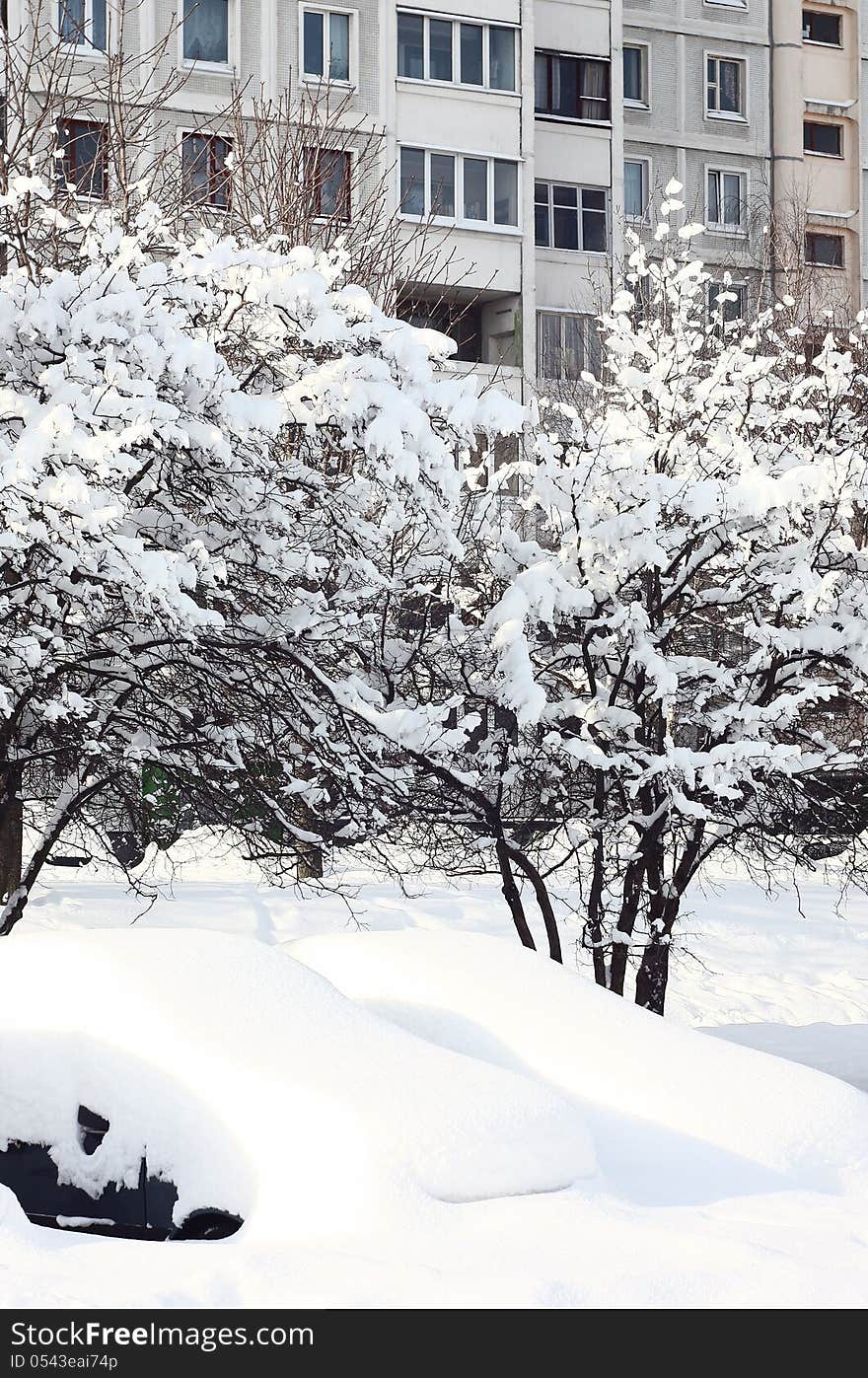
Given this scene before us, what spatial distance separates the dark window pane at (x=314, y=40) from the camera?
30406 millimetres

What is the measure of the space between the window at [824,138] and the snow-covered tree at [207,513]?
118ft

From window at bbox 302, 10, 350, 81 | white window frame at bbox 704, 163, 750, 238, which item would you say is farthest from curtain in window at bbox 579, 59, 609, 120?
window at bbox 302, 10, 350, 81

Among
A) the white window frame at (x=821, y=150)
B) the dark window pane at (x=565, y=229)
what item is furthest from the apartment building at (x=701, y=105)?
the dark window pane at (x=565, y=229)

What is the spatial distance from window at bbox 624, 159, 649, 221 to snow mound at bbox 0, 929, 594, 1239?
3672 cm

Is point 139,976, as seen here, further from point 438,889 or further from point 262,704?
point 438,889

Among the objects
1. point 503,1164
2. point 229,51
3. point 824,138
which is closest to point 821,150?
point 824,138

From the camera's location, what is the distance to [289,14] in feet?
100

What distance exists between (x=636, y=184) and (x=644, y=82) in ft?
8.71

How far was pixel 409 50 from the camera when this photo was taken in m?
32.0

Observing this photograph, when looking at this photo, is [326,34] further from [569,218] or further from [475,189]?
[569,218]

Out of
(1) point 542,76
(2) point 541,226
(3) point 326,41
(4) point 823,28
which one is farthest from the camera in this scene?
(4) point 823,28

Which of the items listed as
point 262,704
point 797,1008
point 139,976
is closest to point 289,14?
point 797,1008

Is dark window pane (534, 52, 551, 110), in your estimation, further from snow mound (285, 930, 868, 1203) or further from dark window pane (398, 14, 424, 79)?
snow mound (285, 930, 868, 1203)

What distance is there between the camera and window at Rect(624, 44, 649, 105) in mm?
39969
